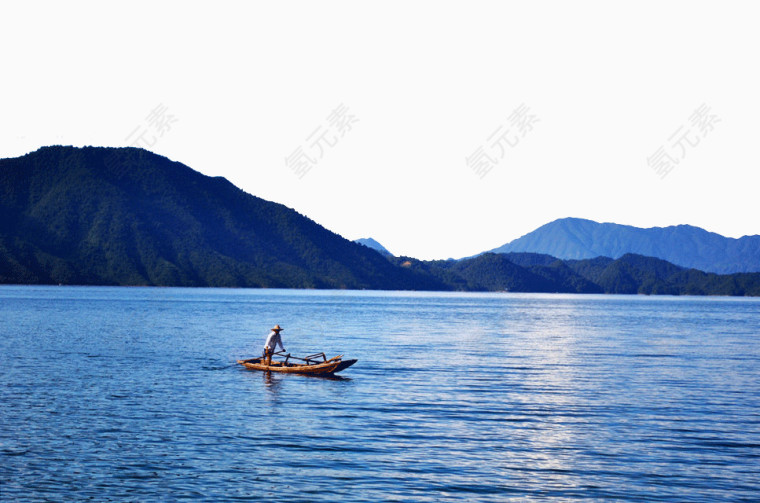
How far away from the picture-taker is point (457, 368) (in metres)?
56.8

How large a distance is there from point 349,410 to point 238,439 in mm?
8370

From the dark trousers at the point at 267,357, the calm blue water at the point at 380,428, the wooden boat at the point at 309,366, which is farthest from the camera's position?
the dark trousers at the point at 267,357

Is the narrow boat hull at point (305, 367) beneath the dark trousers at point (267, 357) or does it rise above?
beneath

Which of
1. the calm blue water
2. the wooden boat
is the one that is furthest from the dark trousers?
the calm blue water

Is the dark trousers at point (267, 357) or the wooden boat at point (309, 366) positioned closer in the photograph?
the wooden boat at point (309, 366)

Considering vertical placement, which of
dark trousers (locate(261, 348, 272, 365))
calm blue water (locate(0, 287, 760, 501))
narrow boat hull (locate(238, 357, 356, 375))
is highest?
dark trousers (locate(261, 348, 272, 365))

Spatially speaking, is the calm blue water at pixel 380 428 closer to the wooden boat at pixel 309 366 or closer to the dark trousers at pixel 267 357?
the wooden boat at pixel 309 366

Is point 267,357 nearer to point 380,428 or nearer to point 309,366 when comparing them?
point 309,366

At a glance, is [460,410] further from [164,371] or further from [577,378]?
[164,371]

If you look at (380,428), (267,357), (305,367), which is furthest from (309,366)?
(380,428)

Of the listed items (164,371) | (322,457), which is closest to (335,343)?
(164,371)

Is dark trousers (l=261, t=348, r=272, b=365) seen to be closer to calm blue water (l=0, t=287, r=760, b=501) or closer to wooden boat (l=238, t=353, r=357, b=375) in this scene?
wooden boat (l=238, t=353, r=357, b=375)

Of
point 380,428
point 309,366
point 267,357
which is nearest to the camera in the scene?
point 380,428

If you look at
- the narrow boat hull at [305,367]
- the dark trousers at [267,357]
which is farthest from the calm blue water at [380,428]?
the dark trousers at [267,357]
